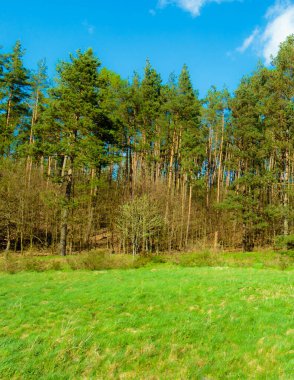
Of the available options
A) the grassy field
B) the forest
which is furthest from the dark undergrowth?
the grassy field

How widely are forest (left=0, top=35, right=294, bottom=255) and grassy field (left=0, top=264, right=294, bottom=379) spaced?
13750 mm

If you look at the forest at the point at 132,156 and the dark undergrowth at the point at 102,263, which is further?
the forest at the point at 132,156

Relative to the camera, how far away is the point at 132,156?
37.1 m

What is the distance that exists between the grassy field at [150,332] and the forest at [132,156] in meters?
13.7

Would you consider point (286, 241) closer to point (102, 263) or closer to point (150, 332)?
point (102, 263)

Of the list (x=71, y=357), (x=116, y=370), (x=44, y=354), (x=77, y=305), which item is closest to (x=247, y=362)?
(x=116, y=370)

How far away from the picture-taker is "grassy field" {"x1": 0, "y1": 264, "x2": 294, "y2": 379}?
5.20m

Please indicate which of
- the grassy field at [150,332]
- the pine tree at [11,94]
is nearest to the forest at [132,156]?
the pine tree at [11,94]

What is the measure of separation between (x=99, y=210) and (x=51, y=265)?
547 inches

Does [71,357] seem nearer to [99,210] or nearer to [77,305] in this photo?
[77,305]

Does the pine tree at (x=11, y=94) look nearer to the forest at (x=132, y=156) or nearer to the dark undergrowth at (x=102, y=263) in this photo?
the forest at (x=132, y=156)

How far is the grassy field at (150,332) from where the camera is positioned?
17.1 ft

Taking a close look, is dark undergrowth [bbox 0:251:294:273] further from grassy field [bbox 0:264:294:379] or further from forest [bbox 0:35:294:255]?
grassy field [bbox 0:264:294:379]

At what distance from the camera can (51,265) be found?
58.5 ft
